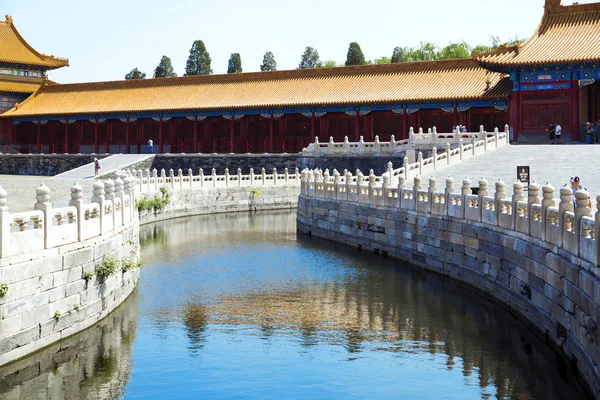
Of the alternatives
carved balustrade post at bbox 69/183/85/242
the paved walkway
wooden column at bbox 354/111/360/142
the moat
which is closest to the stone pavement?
the moat

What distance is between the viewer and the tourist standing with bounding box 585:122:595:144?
39938mm

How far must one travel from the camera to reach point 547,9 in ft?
153

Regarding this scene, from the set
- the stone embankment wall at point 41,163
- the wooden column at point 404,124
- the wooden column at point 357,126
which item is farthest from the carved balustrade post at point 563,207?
the stone embankment wall at point 41,163

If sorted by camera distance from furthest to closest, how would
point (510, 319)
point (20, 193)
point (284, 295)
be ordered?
point (20, 193), point (284, 295), point (510, 319)

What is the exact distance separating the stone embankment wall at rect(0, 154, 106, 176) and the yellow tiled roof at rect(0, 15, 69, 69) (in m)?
9.16

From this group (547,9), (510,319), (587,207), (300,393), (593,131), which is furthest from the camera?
(547,9)

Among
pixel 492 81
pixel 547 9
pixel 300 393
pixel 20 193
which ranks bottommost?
pixel 300 393

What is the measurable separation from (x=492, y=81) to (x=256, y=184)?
14.6 meters

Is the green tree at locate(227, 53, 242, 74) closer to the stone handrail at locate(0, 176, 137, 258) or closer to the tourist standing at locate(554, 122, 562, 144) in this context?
the tourist standing at locate(554, 122, 562, 144)

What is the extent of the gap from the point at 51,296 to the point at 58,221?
1.60 m

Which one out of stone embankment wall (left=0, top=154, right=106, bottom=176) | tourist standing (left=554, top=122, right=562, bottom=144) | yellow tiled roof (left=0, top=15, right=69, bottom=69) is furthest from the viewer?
yellow tiled roof (left=0, top=15, right=69, bottom=69)

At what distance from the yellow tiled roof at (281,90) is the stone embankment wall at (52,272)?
110 feet

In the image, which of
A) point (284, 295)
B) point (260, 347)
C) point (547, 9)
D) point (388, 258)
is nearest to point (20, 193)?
point (388, 258)

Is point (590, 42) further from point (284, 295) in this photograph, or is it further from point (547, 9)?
point (284, 295)
